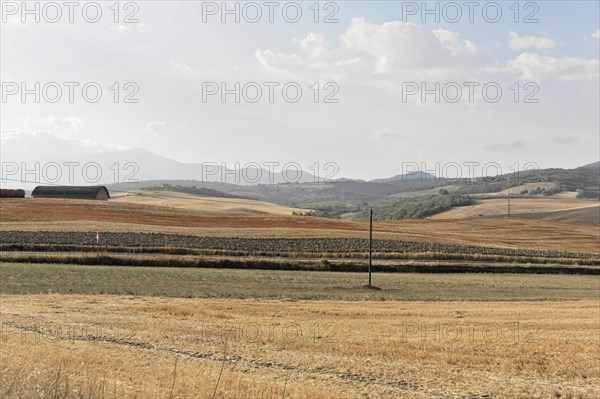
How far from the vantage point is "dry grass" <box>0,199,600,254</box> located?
7456 centimetres

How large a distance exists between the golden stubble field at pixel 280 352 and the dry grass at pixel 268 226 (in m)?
44.2

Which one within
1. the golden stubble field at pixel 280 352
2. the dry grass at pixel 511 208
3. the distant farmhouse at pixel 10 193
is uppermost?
the distant farmhouse at pixel 10 193

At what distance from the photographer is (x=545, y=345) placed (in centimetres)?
2273

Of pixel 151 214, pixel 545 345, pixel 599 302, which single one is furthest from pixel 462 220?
pixel 545 345

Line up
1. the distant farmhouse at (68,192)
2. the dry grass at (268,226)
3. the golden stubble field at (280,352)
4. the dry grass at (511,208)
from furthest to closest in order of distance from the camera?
the dry grass at (511,208) < the distant farmhouse at (68,192) < the dry grass at (268,226) < the golden stubble field at (280,352)

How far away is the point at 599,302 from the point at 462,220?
234 feet

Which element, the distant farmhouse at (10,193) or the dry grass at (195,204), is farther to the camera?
the dry grass at (195,204)

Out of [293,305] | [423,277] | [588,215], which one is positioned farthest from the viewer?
[588,215]

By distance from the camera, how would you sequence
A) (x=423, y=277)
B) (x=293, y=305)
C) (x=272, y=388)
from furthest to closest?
1. (x=423, y=277)
2. (x=293, y=305)
3. (x=272, y=388)

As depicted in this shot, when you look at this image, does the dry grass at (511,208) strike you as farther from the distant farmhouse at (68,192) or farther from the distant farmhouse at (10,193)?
the distant farmhouse at (10,193)

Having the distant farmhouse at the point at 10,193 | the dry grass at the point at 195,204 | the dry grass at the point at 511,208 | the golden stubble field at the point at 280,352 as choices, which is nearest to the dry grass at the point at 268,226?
the distant farmhouse at the point at 10,193

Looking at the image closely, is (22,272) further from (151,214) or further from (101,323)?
(151,214)

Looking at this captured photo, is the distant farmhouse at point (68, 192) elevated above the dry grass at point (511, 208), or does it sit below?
above

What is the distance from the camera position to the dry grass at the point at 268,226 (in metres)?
74.6
